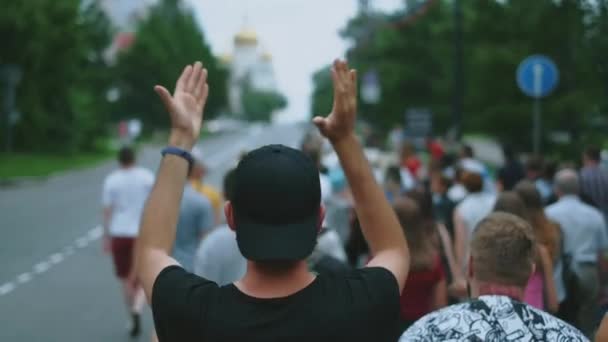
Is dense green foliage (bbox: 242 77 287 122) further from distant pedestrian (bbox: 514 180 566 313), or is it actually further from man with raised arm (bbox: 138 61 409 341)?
man with raised arm (bbox: 138 61 409 341)

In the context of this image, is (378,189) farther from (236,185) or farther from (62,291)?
(62,291)

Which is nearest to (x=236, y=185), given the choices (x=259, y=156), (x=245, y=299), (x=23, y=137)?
(x=259, y=156)

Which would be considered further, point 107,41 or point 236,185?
point 107,41

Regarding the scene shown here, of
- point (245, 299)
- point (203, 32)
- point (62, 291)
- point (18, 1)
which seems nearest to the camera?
→ point (245, 299)

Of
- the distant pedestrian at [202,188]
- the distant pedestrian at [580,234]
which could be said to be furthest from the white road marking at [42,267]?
the distant pedestrian at [580,234]

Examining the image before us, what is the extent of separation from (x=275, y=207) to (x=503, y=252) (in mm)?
1224

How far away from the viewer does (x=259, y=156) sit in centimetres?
243

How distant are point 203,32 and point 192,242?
4239 inches

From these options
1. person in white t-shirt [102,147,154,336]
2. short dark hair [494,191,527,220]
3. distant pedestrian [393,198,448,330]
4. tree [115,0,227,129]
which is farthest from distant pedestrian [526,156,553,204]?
tree [115,0,227,129]

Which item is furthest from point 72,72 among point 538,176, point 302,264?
point 302,264

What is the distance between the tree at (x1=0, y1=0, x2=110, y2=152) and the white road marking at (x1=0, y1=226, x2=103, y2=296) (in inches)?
940

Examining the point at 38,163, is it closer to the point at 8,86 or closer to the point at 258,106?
the point at 8,86

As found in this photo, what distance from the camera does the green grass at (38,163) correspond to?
3828 centimetres

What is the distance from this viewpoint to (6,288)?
41.7 feet
